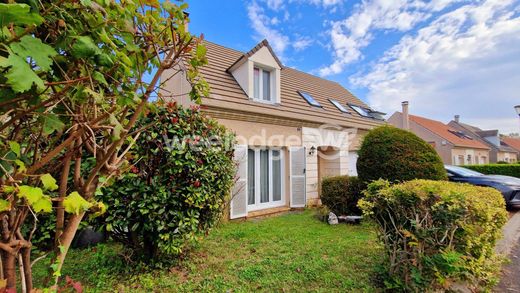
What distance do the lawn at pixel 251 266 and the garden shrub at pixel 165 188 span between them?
46cm

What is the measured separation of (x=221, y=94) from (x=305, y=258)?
5332mm

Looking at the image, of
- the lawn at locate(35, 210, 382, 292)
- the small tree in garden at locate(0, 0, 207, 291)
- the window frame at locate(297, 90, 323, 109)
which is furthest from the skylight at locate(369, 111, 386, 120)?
the small tree in garden at locate(0, 0, 207, 291)

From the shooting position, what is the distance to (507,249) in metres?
Result: 4.79

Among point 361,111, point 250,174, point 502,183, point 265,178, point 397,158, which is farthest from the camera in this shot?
point 361,111

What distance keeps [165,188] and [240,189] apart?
A: 3.86 metres

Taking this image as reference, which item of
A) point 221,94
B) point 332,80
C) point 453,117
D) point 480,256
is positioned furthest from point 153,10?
point 453,117

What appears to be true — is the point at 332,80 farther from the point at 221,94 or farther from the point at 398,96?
the point at 221,94

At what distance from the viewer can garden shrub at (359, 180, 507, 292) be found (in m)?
2.72

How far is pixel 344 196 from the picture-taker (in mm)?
7074

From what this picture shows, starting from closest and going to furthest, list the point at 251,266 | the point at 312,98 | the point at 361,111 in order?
the point at 251,266, the point at 312,98, the point at 361,111

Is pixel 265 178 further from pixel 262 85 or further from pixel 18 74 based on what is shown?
pixel 18 74

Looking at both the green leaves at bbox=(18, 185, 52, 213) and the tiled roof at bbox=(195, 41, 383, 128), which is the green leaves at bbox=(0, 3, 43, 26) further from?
the tiled roof at bbox=(195, 41, 383, 128)

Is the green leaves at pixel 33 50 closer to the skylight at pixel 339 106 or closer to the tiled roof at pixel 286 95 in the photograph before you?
the tiled roof at pixel 286 95

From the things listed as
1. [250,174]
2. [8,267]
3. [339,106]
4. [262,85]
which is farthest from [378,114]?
[8,267]
